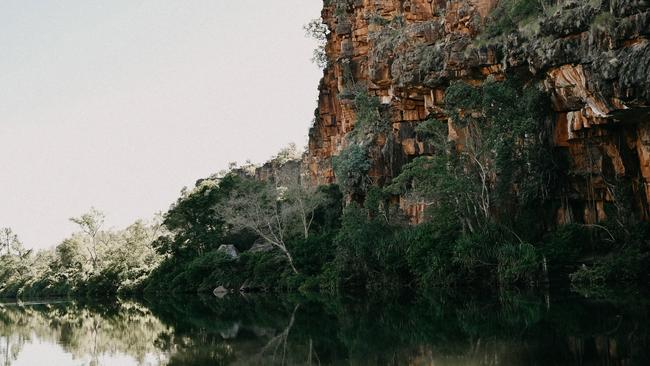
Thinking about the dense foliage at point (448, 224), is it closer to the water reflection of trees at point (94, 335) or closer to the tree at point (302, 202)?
the tree at point (302, 202)

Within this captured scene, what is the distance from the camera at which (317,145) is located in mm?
57000

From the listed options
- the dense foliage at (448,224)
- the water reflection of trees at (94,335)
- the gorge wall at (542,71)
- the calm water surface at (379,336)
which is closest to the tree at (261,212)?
the dense foliage at (448,224)

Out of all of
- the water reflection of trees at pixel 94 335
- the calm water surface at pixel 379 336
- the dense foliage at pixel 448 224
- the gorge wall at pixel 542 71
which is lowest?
the water reflection of trees at pixel 94 335

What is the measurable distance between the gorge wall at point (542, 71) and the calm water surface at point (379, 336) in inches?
312

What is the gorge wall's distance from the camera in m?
23.5

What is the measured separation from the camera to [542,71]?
2850 centimetres

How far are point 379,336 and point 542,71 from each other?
16.8 meters

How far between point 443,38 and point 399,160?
7492mm

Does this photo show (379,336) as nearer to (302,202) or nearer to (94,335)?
(94,335)

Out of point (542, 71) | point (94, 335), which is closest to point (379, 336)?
point (94, 335)

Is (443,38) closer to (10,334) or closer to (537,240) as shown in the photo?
(537,240)

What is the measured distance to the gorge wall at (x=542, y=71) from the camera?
23.5 meters

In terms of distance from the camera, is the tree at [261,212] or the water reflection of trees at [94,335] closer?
the water reflection of trees at [94,335]

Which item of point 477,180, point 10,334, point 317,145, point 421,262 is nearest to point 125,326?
point 10,334
